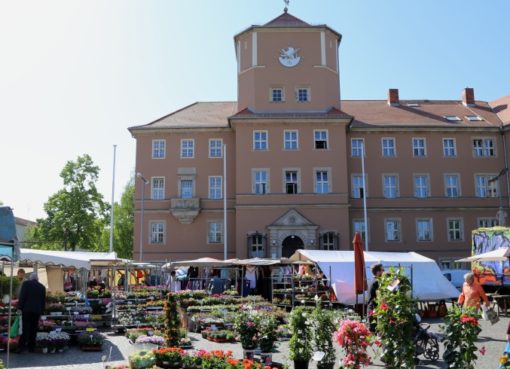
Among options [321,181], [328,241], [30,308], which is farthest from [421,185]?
[30,308]

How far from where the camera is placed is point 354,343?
8.44 meters

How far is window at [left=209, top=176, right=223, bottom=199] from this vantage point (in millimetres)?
41938

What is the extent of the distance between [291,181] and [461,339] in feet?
107

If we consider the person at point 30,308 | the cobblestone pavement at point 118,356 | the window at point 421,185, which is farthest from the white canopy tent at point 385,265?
the window at point 421,185

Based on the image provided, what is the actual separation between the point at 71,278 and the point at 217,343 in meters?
25.8

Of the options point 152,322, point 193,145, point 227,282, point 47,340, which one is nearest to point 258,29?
point 193,145

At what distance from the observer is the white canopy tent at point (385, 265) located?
22.1 meters

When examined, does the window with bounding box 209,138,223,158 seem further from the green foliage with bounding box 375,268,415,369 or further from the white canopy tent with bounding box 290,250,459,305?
the green foliage with bounding box 375,268,415,369

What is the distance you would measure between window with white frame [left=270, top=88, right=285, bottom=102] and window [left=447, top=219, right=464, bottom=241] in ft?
52.5

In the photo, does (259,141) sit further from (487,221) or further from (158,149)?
(487,221)

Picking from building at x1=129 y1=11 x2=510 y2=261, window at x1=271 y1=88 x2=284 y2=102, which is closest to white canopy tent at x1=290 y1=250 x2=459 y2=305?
building at x1=129 y1=11 x2=510 y2=261

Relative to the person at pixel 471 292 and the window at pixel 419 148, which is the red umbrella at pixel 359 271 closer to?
the person at pixel 471 292

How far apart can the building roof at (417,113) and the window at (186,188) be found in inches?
530

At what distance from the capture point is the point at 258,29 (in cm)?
4153
